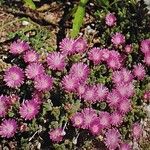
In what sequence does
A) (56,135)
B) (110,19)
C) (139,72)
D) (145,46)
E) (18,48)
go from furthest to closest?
1. (110,19)
2. (145,46)
3. (139,72)
4. (18,48)
5. (56,135)

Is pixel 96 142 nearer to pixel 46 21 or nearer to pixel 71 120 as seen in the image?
pixel 71 120

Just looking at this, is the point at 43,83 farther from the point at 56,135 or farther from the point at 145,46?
the point at 145,46

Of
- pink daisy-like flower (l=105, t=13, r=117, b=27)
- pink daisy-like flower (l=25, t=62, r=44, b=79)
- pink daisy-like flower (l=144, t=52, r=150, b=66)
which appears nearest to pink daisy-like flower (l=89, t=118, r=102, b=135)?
Result: pink daisy-like flower (l=25, t=62, r=44, b=79)

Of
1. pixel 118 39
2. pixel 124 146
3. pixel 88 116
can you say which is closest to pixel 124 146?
pixel 124 146

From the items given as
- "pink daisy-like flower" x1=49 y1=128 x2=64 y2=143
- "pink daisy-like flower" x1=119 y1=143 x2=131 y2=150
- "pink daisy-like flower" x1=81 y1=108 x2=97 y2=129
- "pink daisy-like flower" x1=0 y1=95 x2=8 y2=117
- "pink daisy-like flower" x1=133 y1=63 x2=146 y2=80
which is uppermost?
"pink daisy-like flower" x1=133 y1=63 x2=146 y2=80

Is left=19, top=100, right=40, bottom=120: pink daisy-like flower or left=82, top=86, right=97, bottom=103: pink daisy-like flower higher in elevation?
left=82, top=86, right=97, bottom=103: pink daisy-like flower

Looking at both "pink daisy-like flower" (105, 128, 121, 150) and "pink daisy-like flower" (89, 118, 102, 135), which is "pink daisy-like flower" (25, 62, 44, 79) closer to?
"pink daisy-like flower" (89, 118, 102, 135)
